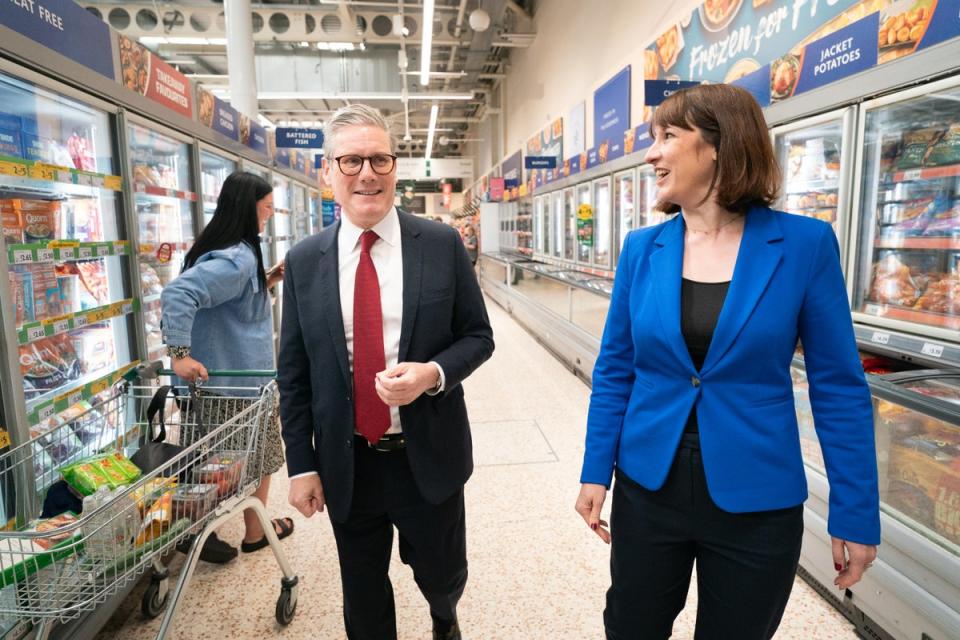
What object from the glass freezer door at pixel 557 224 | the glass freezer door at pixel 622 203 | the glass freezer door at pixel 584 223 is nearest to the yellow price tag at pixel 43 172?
the glass freezer door at pixel 622 203

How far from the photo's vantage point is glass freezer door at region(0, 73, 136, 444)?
228 cm

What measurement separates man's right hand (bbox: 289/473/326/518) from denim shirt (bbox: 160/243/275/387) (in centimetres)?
106

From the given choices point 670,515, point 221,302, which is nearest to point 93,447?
point 221,302

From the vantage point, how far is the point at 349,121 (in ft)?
4.91

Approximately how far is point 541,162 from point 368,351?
9150 millimetres

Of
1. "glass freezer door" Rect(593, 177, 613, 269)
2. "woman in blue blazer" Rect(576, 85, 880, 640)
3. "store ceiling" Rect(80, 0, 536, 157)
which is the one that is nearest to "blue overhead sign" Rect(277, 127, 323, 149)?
"store ceiling" Rect(80, 0, 536, 157)

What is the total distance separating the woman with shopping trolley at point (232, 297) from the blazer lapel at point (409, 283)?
1.17 m

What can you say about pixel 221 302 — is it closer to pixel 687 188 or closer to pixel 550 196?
pixel 687 188

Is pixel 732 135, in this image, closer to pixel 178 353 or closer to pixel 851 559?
pixel 851 559

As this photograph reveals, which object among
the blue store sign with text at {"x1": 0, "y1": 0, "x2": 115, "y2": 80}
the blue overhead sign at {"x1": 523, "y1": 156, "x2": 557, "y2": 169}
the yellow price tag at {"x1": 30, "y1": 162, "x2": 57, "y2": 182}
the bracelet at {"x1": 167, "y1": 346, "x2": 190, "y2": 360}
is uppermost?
the blue overhead sign at {"x1": 523, "y1": 156, "x2": 557, "y2": 169}

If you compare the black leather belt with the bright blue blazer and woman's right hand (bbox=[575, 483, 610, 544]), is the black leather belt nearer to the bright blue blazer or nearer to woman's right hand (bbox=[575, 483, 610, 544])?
woman's right hand (bbox=[575, 483, 610, 544])

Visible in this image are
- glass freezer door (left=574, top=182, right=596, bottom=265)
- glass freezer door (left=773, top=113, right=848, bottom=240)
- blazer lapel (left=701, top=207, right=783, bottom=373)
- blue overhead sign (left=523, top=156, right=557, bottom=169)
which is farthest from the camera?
blue overhead sign (left=523, top=156, right=557, bottom=169)

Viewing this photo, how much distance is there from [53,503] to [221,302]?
3.30 feet

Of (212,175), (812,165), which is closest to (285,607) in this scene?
(812,165)
